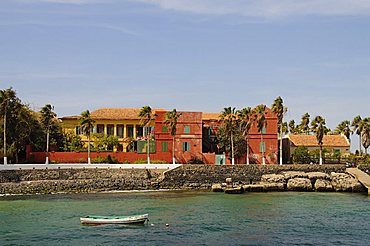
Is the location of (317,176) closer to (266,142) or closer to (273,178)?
(273,178)

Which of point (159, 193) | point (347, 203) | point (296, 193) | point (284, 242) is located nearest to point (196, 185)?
point (159, 193)

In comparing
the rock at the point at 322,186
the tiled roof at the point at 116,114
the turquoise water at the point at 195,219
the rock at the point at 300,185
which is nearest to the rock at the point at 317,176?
the rock at the point at 322,186

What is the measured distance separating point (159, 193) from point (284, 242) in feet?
104

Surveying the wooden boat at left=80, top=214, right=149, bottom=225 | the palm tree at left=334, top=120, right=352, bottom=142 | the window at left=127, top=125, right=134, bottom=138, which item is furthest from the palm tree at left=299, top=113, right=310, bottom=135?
the wooden boat at left=80, top=214, right=149, bottom=225

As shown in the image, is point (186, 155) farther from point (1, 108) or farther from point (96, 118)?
point (1, 108)

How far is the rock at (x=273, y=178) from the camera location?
68.5m

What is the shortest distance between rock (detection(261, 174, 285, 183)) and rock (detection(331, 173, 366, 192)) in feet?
21.1

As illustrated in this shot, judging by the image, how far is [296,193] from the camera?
2499 inches

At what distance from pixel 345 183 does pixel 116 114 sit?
42501 millimetres

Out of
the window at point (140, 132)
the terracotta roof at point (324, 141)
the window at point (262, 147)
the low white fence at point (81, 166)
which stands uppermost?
the window at point (140, 132)

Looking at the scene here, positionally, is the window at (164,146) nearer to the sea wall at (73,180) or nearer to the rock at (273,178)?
the sea wall at (73,180)

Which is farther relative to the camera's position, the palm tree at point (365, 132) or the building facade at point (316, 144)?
the building facade at point (316, 144)

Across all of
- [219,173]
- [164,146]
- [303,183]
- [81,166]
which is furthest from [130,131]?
[303,183]

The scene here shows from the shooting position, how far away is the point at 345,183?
218ft
